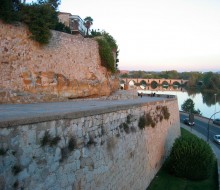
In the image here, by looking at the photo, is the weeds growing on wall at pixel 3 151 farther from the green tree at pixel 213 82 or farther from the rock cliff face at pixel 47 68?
the green tree at pixel 213 82

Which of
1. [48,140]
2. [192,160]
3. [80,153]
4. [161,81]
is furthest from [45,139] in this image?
[161,81]

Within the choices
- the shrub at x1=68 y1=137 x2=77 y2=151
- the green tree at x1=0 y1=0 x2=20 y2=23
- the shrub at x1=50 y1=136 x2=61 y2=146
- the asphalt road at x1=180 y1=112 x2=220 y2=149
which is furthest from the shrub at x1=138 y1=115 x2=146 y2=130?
the asphalt road at x1=180 y1=112 x2=220 y2=149

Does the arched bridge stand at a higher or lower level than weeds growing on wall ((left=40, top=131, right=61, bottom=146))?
lower

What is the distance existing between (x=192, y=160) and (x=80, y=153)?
8.46 metres

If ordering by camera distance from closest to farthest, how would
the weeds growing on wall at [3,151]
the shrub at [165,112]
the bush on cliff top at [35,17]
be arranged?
the weeds growing on wall at [3,151] < the bush on cliff top at [35,17] < the shrub at [165,112]

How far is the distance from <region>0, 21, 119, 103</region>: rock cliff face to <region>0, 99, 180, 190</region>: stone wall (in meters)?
4.15

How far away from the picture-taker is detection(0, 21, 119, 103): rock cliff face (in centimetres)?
1123

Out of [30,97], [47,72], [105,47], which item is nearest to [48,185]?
[30,97]

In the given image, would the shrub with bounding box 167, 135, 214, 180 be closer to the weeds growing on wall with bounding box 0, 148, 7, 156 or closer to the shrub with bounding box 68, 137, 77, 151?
the shrub with bounding box 68, 137, 77, 151

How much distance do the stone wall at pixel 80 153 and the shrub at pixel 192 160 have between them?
2213 mm

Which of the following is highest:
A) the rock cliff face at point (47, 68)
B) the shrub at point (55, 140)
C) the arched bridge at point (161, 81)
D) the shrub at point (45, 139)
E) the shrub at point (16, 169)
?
the rock cliff face at point (47, 68)

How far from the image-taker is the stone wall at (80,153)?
4.90 m

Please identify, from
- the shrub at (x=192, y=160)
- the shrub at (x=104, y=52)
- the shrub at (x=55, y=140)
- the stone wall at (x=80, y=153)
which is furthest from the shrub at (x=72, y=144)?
the shrub at (x=104, y=52)

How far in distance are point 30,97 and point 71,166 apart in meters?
6.18
